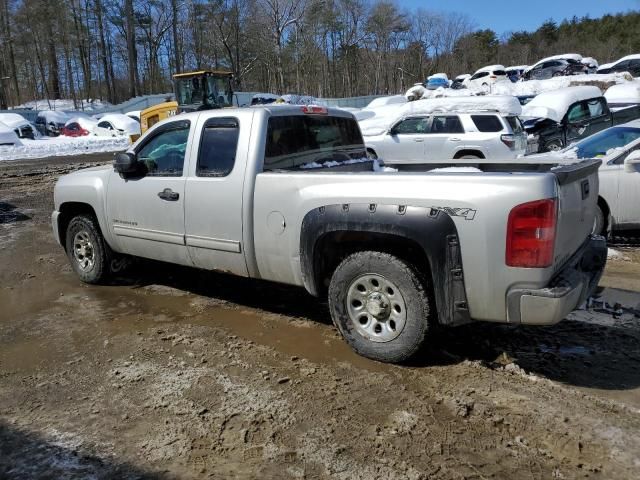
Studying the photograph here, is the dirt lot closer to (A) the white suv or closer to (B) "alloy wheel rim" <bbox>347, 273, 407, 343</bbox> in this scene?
(B) "alloy wheel rim" <bbox>347, 273, 407, 343</bbox>

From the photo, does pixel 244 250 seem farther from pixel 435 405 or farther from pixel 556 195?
pixel 556 195

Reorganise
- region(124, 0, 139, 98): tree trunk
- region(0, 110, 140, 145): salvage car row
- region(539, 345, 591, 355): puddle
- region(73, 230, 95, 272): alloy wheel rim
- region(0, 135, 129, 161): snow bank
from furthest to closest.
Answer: region(124, 0, 139, 98): tree trunk
region(0, 110, 140, 145): salvage car row
region(0, 135, 129, 161): snow bank
region(73, 230, 95, 272): alloy wheel rim
region(539, 345, 591, 355): puddle

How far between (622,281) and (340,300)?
139 inches

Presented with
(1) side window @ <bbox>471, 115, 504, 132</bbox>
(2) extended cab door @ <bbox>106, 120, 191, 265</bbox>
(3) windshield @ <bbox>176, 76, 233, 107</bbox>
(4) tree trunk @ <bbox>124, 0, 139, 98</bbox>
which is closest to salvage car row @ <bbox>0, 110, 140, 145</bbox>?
(3) windshield @ <bbox>176, 76, 233, 107</bbox>

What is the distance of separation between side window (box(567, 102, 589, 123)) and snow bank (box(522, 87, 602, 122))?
9.1 inches

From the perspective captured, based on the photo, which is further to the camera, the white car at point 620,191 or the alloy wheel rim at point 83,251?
the white car at point 620,191

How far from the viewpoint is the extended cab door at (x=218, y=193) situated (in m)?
4.66

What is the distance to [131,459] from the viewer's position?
3.03 m

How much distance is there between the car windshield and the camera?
8500mm

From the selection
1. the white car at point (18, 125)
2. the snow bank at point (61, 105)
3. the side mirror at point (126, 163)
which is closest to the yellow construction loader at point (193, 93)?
the white car at point (18, 125)

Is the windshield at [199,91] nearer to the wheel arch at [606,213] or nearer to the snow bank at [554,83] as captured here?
the wheel arch at [606,213]

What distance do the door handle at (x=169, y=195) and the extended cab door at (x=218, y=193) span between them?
0.16m

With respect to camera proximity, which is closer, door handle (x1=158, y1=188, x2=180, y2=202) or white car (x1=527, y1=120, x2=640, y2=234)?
door handle (x1=158, y1=188, x2=180, y2=202)

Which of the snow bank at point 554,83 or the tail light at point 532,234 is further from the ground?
the snow bank at point 554,83
